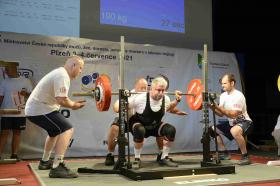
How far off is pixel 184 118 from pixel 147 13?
2.01m

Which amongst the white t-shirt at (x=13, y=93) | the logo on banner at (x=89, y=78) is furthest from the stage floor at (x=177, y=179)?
the logo on banner at (x=89, y=78)

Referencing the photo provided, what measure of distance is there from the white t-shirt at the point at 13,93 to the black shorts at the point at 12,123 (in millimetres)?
71

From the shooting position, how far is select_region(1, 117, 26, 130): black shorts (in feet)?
17.2

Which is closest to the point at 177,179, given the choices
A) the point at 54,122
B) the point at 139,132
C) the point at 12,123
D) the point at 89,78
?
the point at 139,132

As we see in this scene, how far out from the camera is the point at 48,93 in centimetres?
375

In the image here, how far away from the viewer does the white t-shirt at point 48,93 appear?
3645mm

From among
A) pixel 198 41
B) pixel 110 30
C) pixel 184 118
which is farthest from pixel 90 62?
pixel 198 41

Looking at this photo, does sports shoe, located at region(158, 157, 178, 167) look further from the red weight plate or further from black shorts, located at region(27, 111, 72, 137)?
black shorts, located at region(27, 111, 72, 137)

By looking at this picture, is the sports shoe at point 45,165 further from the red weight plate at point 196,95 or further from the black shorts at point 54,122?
the red weight plate at point 196,95

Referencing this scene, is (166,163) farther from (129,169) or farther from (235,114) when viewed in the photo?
(235,114)

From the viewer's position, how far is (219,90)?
7020 millimetres

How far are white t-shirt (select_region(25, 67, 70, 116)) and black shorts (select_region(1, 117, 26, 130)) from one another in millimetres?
1615

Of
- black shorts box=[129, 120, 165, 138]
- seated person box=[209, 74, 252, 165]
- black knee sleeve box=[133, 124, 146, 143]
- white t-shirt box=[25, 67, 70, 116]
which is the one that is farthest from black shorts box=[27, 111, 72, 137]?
seated person box=[209, 74, 252, 165]

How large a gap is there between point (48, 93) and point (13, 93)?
189 cm
